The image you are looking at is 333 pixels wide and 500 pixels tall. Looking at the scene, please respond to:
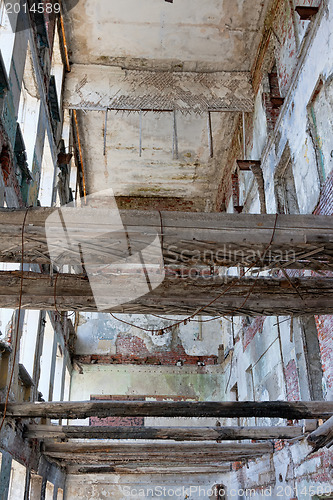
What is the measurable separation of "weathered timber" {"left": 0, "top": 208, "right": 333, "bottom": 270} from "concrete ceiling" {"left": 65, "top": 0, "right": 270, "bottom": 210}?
8187mm

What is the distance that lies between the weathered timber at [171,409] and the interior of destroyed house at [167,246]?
31 mm

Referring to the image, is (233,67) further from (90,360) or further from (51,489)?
(51,489)

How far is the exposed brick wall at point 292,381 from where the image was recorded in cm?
951

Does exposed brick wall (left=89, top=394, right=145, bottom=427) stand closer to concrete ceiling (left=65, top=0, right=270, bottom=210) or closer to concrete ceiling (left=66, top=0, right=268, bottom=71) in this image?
concrete ceiling (left=65, top=0, right=270, bottom=210)

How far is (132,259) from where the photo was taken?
5.68m

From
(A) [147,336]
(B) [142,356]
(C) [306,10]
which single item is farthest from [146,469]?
(C) [306,10]

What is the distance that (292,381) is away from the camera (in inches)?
Answer: 385

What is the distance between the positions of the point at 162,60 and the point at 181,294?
28.5ft

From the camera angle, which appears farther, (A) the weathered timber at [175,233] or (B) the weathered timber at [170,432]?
(B) the weathered timber at [170,432]

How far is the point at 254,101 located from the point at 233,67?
1192 mm

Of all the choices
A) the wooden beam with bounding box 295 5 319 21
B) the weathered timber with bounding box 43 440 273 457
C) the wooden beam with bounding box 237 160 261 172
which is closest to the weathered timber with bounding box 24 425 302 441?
the weathered timber with bounding box 43 440 273 457

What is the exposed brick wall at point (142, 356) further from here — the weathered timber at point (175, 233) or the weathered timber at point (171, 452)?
the weathered timber at point (175, 233)

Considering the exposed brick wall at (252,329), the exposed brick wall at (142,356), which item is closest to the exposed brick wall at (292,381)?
the exposed brick wall at (252,329)

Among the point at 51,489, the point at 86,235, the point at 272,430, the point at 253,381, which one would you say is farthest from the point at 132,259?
the point at 51,489
